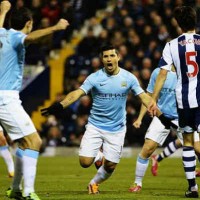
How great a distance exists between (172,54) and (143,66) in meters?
12.0

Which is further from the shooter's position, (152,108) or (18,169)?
(152,108)

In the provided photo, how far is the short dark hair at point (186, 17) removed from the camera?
416 inches

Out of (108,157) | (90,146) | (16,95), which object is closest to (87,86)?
(90,146)

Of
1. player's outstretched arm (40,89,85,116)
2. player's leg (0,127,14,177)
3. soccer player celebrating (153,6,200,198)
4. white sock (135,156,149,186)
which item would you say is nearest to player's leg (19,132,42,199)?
player's outstretched arm (40,89,85,116)

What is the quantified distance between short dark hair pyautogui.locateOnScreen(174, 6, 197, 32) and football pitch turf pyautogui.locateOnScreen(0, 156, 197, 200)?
2.22 metres

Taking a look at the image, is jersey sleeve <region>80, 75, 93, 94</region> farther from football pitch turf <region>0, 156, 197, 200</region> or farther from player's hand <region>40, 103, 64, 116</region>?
football pitch turf <region>0, 156, 197, 200</region>

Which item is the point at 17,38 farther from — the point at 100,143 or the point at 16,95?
the point at 100,143

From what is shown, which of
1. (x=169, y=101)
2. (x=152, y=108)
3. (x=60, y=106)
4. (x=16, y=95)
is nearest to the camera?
(x=16, y=95)

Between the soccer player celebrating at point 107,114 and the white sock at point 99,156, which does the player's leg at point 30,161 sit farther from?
the white sock at point 99,156

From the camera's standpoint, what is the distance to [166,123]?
11.4 meters

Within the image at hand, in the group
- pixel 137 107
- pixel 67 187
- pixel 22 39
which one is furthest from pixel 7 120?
pixel 137 107

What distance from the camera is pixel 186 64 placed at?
35.2ft

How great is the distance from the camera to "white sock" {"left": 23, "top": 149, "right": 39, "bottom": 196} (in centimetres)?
941

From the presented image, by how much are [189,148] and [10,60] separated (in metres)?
2.69
